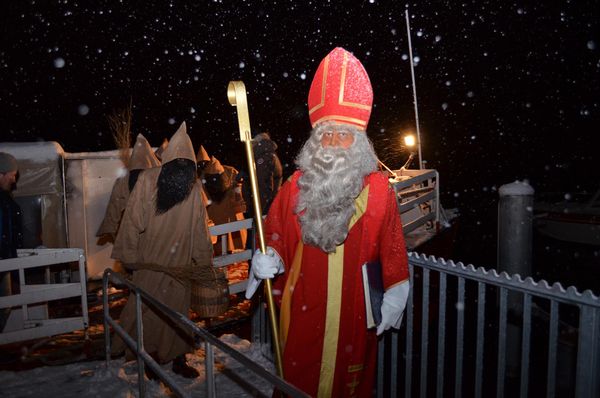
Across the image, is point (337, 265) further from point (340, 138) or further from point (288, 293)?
point (340, 138)

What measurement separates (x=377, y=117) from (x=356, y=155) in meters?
37.0

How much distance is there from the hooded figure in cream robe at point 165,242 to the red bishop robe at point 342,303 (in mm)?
1757

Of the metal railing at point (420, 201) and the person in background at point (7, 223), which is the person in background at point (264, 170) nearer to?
the metal railing at point (420, 201)

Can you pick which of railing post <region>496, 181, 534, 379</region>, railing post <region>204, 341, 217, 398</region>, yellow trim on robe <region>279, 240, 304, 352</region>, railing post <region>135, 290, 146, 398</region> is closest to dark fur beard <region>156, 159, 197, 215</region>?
railing post <region>135, 290, 146, 398</region>

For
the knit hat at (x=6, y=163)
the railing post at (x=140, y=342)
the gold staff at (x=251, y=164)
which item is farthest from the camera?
the knit hat at (x=6, y=163)

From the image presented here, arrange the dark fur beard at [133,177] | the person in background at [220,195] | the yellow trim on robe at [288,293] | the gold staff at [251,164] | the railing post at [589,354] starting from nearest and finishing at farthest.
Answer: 1. the railing post at [589,354]
2. the gold staff at [251,164]
3. the yellow trim on robe at [288,293]
4. the dark fur beard at [133,177]
5. the person in background at [220,195]

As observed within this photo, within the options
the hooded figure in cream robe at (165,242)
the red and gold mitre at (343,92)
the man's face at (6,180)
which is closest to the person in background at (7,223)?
the man's face at (6,180)

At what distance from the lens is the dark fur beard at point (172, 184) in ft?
13.6

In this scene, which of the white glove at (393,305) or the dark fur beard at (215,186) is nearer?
the white glove at (393,305)

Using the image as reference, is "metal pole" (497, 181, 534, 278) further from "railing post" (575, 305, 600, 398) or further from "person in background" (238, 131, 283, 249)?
"person in background" (238, 131, 283, 249)

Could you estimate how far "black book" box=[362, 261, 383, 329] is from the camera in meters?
2.72

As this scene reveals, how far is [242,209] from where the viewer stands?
32.9ft

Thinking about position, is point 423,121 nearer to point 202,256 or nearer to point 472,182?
point 472,182

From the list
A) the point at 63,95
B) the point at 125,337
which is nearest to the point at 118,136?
the point at 125,337
